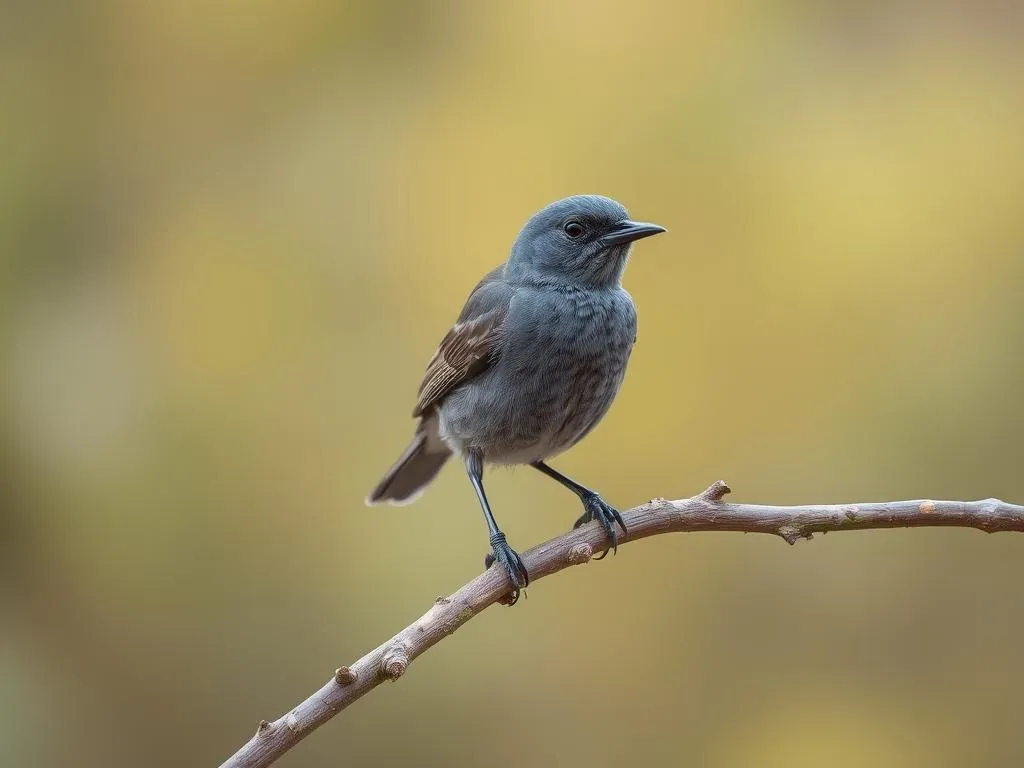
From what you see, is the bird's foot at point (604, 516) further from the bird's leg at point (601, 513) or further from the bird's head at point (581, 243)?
the bird's head at point (581, 243)

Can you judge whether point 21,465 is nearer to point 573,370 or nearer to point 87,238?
point 87,238

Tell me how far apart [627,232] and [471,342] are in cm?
64

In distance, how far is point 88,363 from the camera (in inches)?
195

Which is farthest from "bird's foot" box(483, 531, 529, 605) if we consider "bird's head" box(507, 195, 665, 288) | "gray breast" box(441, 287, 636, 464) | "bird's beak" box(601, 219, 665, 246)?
"bird's beak" box(601, 219, 665, 246)

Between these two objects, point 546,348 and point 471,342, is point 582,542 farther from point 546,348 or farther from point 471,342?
point 471,342

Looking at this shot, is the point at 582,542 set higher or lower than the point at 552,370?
lower

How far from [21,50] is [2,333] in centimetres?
133

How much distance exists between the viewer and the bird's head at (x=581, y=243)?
3.54 metres

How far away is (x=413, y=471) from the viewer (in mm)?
4254

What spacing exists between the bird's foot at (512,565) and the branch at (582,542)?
3cm

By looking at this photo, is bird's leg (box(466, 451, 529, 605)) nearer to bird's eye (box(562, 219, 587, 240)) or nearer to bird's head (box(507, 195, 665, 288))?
bird's head (box(507, 195, 665, 288))

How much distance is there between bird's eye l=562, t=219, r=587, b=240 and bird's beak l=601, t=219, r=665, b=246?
9 cm

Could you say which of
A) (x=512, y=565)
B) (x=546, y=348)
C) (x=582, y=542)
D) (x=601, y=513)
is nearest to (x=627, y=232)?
(x=546, y=348)

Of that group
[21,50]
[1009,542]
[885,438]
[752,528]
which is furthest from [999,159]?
[21,50]
